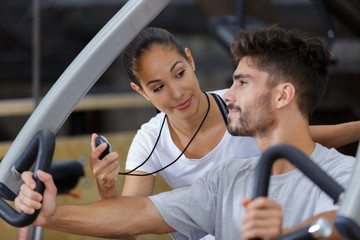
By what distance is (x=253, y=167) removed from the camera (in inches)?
51.4

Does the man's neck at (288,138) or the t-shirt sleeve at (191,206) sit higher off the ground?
the man's neck at (288,138)

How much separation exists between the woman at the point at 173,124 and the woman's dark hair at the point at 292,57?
163mm

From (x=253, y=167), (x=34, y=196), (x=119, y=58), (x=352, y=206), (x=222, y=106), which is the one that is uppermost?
(x=119, y=58)

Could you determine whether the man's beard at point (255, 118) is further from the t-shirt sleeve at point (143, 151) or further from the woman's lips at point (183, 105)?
the t-shirt sleeve at point (143, 151)

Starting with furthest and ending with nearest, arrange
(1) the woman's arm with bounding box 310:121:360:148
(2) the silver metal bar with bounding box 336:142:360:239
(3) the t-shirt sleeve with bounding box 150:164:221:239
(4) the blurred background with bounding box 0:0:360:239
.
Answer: (4) the blurred background with bounding box 0:0:360:239
(1) the woman's arm with bounding box 310:121:360:148
(3) the t-shirt sleeve with bounding box 150:164:221:239
(2) the silver metal bar with bounding box 336:142:360:239

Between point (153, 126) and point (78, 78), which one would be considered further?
point (153, 126)

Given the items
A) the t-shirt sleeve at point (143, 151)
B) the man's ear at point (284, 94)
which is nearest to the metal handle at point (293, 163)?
the man's ear at point (284, 94)

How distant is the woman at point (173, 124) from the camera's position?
4.33ft

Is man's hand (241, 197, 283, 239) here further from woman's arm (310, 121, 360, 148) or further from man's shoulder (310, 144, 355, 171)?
woman's arm (310, 121, 360, 148)

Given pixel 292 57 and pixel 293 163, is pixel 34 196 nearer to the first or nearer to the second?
pixel 293 163

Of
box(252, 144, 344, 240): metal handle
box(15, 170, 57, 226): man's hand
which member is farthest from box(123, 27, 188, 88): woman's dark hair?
box(252, 144, 344, 240): metal handle

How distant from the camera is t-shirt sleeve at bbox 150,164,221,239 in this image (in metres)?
1.30

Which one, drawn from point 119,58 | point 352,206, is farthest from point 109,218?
point 119,58

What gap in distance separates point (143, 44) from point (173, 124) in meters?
0.22
